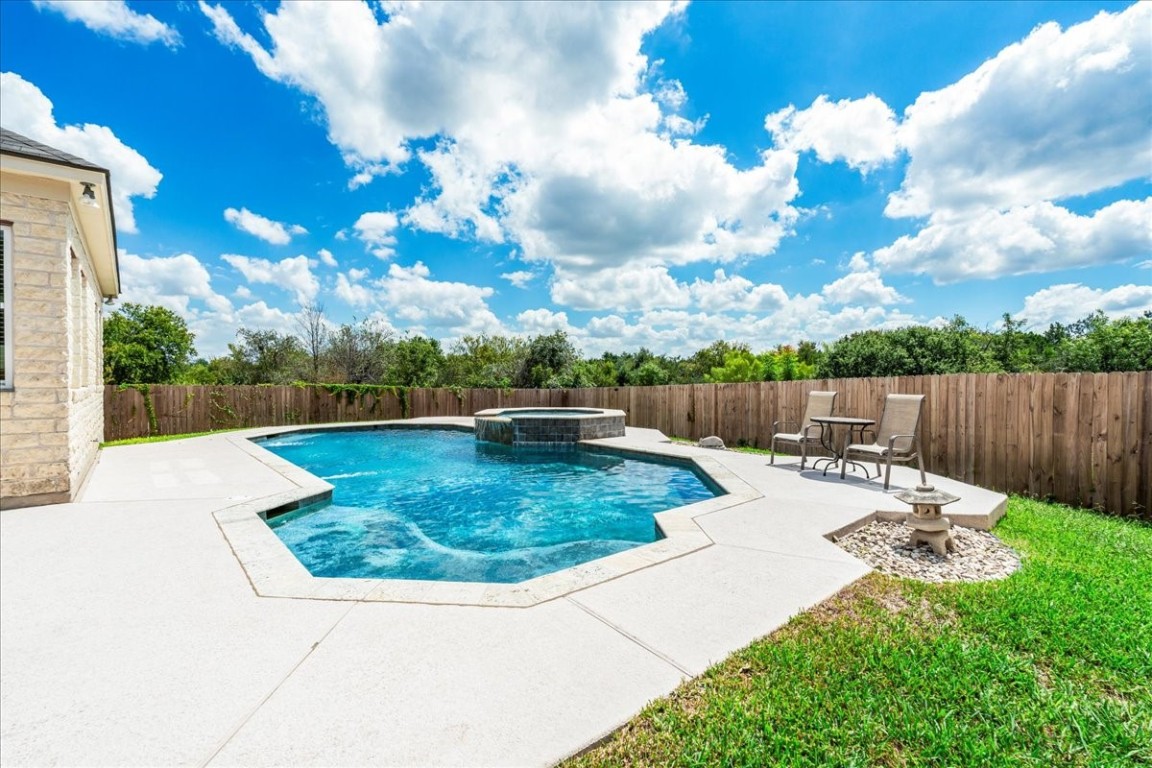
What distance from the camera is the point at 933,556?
3631mm

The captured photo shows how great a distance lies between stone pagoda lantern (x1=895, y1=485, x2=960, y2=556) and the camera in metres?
3.63

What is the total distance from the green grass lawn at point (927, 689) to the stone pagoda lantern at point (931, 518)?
712mm

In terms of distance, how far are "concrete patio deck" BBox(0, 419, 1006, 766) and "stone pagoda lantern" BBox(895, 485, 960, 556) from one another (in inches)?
28.4

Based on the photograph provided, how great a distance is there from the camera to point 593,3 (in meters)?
7.16

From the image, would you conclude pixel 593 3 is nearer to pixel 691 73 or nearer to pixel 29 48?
pixel 691 73

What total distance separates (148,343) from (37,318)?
3298 centimetres

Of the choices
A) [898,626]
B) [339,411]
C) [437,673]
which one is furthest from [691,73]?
[339,411]

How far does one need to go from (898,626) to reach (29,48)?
11.4 m

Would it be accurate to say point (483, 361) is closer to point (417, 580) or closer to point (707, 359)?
point (707, 359)

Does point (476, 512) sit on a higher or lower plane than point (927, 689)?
lower

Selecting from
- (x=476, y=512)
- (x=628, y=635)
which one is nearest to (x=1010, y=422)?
(x=628, y=635)

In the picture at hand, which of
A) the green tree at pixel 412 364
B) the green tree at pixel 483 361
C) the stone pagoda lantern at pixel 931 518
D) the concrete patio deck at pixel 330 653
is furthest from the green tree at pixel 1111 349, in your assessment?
the green tree at pixel 412 364

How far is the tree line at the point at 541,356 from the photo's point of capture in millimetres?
19078

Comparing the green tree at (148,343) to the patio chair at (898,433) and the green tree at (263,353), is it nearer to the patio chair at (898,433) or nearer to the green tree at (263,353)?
the green tree at (263,353)
